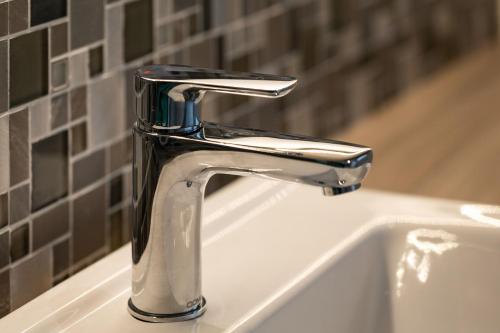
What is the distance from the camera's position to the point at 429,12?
4.81 ft

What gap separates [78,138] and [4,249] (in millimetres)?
110

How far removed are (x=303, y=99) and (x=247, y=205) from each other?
323 millimetres

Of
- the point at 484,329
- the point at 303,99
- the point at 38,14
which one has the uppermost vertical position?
the point at 38,14

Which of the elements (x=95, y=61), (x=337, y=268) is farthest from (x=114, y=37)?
(x=337, y=268)

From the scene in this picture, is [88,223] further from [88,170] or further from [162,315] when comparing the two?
[162,315]

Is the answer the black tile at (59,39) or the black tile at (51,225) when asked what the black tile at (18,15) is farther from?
the black tile at (51,225)

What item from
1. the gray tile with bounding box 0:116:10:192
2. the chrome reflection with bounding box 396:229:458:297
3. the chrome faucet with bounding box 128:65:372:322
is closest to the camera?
the chrome faucet with bounding box 128:65:372:322

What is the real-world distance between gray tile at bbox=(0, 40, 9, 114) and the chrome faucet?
11 centimetres

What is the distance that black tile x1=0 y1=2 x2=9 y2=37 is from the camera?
666 millimetres

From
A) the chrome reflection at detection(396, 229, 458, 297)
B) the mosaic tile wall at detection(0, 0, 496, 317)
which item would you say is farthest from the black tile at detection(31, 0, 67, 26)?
the chrome reflection at detection(396, 229, 458, 297)

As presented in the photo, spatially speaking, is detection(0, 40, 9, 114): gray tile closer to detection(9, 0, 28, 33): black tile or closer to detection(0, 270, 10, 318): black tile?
detection(9, 0, 28, 33): black tile

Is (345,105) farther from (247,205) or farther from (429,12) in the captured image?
(247,205)

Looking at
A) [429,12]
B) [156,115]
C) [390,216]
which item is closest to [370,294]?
[390,216]

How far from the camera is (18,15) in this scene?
68 cm
